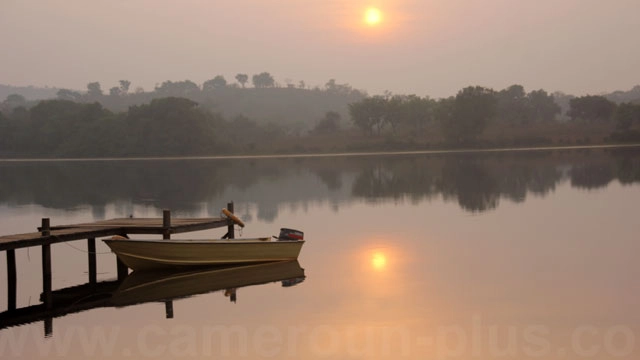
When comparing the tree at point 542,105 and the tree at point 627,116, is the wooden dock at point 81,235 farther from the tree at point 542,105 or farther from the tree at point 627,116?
the tree at point 542,105

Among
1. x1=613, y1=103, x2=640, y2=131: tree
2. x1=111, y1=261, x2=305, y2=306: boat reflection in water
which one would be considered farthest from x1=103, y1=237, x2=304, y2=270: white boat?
x1=613, y1=103, x2=640, y2=131: tree

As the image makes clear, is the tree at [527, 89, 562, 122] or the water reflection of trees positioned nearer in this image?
the water reflection of trees

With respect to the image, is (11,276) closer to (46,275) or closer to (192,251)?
(46,275)

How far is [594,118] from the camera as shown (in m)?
Answer: 166

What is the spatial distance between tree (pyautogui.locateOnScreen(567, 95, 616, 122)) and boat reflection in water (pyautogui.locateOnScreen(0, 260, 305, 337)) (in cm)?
14635

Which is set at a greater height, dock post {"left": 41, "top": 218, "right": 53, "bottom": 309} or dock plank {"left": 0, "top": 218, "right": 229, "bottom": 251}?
dock plank {"left": 0, "top": 218, "right": 229, "bottom": 251}

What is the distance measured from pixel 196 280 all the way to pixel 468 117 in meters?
122

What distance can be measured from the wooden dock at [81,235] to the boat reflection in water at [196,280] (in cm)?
154

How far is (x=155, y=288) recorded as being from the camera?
2484cm

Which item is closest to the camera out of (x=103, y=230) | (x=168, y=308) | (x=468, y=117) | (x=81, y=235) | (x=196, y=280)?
(x=168, y=308)

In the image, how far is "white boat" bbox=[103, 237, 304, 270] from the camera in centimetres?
2577

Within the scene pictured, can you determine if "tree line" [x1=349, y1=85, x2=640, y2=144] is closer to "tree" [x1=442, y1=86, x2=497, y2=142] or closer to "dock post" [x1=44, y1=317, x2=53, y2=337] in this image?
"tree" [x1=442, y1=86, x2=497, y2=142]

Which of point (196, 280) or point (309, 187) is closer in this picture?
point (196, 280)

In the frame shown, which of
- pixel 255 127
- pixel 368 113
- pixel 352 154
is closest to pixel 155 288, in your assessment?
pixel 352 154
